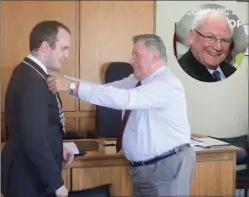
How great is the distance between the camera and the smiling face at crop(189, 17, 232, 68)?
473cm

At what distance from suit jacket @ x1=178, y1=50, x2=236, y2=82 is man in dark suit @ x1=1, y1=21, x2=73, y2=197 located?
2.59 meters

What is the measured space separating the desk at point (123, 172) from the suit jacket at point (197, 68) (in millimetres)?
1646

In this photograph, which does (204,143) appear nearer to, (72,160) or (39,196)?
(72,160)

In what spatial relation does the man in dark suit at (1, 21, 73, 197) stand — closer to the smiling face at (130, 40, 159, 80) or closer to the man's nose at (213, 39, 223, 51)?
the smiling face at (130, 40, 159, 80)

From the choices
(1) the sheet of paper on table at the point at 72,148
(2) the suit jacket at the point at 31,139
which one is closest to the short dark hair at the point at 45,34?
(2) the suit jacket at the point at 31,139

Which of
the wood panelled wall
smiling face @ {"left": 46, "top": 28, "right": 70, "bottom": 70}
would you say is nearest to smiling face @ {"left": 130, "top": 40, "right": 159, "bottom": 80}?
smiling face @ {"left": 46, "top": 28, "right": 70, "bottom": 70}

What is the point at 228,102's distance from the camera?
4.84 m

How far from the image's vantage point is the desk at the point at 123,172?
9.45 feet

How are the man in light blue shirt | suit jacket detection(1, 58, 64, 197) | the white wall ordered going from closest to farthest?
suit jacket detection(1, 58, 64, 197) < the man in light blue shirt < the white wall

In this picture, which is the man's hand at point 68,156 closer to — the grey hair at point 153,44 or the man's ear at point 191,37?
the grey hair at point 153,44

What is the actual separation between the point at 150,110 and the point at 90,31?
226 centimetres

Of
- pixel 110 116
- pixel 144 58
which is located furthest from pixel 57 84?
pixel 110 116

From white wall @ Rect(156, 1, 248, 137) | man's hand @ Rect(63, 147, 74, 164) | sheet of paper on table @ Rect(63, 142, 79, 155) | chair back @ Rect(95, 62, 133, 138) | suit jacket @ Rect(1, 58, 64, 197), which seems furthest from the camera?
white wall @ Rect(156, 1, 248, 137)

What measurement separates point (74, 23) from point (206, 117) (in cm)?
176
